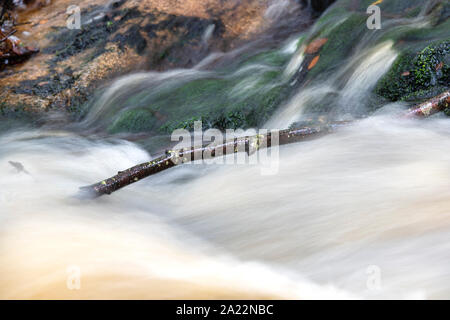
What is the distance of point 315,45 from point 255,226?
392 centimetres

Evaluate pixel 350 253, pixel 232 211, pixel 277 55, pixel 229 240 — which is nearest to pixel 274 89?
pixel 277 55

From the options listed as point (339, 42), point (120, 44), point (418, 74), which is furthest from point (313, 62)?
point (120, 44)

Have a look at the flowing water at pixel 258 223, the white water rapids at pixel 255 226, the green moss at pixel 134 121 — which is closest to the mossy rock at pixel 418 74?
the flowing water at pixel 258 223

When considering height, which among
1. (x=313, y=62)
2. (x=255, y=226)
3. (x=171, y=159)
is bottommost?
(x=255, y=226)

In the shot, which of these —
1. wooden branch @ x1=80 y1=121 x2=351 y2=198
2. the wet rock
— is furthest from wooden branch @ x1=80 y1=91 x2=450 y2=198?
the wet rock

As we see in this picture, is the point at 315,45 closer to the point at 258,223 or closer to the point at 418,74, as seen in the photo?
the point at 418,74

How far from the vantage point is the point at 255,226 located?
8.28ft

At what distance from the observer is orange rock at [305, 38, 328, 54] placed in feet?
18.4

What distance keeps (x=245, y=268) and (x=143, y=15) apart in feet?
25.0

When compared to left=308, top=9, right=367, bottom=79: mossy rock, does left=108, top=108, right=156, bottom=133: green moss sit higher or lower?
lower

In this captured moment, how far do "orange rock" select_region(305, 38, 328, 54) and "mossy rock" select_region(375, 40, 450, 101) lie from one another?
A: 1599 millimetres

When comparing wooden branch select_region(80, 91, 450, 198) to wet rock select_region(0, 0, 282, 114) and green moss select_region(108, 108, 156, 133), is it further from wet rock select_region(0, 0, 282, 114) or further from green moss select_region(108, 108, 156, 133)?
wet rock select_region(0, 0, 282, 114)

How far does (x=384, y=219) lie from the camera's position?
6.92 ft

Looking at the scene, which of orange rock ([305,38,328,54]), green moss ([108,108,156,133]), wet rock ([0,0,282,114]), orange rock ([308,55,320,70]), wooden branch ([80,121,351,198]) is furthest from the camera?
wet rock ([0,0,282,114])
